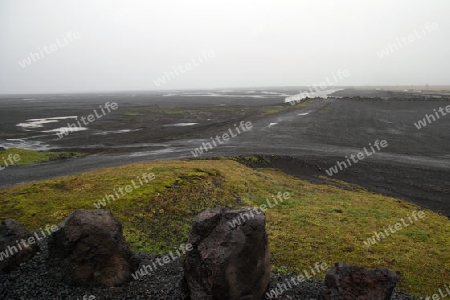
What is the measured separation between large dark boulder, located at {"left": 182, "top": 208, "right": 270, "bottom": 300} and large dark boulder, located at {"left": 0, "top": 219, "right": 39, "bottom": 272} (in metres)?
6.68

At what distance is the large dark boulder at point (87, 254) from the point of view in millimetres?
11203

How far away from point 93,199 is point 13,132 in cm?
4893

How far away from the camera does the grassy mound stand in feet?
45.5

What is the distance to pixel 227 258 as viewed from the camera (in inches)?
381

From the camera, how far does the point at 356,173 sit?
94.3 ft

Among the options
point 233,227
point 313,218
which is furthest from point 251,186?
point 233,227

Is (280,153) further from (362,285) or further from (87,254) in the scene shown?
(87,254)

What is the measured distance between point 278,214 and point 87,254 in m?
11.2

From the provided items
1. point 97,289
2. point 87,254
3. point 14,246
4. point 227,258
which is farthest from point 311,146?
point 14,246

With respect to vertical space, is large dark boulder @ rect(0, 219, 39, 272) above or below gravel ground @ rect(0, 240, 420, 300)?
above

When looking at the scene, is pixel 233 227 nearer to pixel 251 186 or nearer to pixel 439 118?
pixel 251 186

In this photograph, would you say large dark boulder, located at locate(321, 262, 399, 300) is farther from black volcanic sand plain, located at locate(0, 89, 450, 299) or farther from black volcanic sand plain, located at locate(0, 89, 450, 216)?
black volcanic sand plain, located at locate(0, 89, 450, 216)

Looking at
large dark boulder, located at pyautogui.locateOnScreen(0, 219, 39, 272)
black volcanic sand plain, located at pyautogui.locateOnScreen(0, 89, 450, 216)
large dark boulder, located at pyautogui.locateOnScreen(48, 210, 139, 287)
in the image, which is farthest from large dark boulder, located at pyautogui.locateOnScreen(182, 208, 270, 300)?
black volcanic sand plain, located at pyautogui.locateOnScreen(0, 89, 450, 216)

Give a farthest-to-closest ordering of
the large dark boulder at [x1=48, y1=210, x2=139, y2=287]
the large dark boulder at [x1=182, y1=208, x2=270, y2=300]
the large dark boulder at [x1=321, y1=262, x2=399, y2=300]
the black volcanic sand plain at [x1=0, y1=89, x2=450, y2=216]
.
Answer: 1. the black volcanic sand plain at [x1=0, y1=89, x2=450, y2=216]
2. the large dark boulder at [x1=48, y1=210, x2=139, y2=287]
3. the large dark boulder at [x1=182, y1=208, x2=270, y2=300]
4. the large dark boulder at [x1=321, y1=262, x2=399, y2=300]
